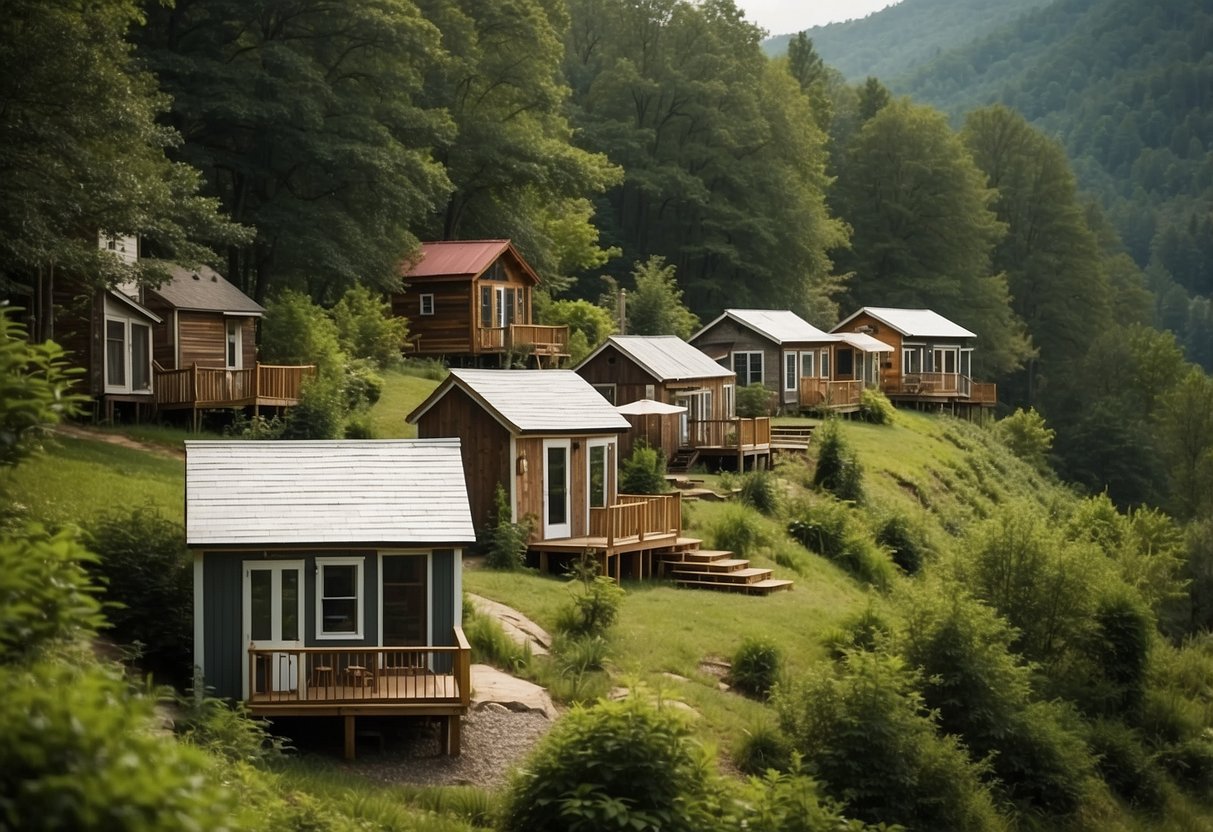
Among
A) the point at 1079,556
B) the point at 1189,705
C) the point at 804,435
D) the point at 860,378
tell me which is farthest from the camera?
the point at 860,378

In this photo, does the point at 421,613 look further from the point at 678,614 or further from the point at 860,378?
the point at 860,378

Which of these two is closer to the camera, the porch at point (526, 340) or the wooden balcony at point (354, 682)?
the wooden balcony at point (354, 682)

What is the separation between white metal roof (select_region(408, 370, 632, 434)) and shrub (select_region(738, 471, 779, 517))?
7.25 meters

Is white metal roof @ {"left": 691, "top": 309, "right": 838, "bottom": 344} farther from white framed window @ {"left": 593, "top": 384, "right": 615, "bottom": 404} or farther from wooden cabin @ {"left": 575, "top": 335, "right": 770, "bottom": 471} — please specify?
white framed window @ {"left": 593, "top": 384, "right": 615, "bottom": 404}

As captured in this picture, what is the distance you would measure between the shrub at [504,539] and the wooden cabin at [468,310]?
831 inches

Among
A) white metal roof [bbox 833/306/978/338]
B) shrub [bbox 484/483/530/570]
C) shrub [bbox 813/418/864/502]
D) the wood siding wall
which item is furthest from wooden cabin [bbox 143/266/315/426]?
white metal roof [bbox 833/306/978/338]

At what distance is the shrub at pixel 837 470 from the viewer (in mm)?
44656

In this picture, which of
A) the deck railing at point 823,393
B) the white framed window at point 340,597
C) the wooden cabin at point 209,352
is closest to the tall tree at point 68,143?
the wooden cabin at point 209,352

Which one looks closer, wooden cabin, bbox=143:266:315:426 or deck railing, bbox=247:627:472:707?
deck railing, bbox=247:627:472:707

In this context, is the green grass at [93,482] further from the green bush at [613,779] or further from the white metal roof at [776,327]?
the white metal roof at [776,327]

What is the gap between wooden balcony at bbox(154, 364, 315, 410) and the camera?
122ft

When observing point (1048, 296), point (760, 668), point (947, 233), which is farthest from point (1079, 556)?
point (1048, 296)

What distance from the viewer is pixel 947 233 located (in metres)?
86.6

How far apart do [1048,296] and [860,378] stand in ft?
102
